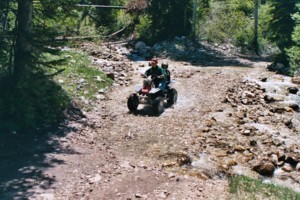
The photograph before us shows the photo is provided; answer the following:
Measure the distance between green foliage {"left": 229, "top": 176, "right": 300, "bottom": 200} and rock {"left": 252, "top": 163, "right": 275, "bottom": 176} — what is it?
3.40 ft

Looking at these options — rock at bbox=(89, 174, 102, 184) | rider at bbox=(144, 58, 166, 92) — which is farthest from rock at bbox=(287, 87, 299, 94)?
rock at bbox=(89, 174, 102, 184)

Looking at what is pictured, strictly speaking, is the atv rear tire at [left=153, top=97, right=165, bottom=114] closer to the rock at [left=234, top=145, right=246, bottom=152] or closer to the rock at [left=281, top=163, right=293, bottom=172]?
the rock at [left=234, top=145, right=246, bottom=152]

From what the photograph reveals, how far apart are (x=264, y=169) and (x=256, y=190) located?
1.79m

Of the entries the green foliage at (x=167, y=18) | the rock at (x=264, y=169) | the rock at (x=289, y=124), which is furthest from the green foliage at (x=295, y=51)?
the rock at (x=264, y=169)

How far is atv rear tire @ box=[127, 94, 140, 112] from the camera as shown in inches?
550

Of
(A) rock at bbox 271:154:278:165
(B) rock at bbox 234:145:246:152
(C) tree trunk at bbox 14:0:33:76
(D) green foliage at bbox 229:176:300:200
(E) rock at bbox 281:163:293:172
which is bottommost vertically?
(E) rock at bbox 281:163:293:172

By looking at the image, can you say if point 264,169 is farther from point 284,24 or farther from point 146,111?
point 284,24

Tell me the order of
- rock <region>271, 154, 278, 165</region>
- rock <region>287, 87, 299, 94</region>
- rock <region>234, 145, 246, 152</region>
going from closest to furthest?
rock <region>271, 154, 278, 165</region> < rock <region>234, 145, 246, 152</region> < rock <region>287, 87, 299, 94</region>

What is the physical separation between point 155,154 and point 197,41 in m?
21.1

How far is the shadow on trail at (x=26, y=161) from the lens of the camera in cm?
828

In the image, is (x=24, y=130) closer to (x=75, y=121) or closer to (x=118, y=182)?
(x=75, y=121)

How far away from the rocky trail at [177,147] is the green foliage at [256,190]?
0.86 ft

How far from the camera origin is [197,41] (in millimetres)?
30812

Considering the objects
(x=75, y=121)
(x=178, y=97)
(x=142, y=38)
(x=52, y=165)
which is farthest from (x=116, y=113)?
(x=142, y=38)
